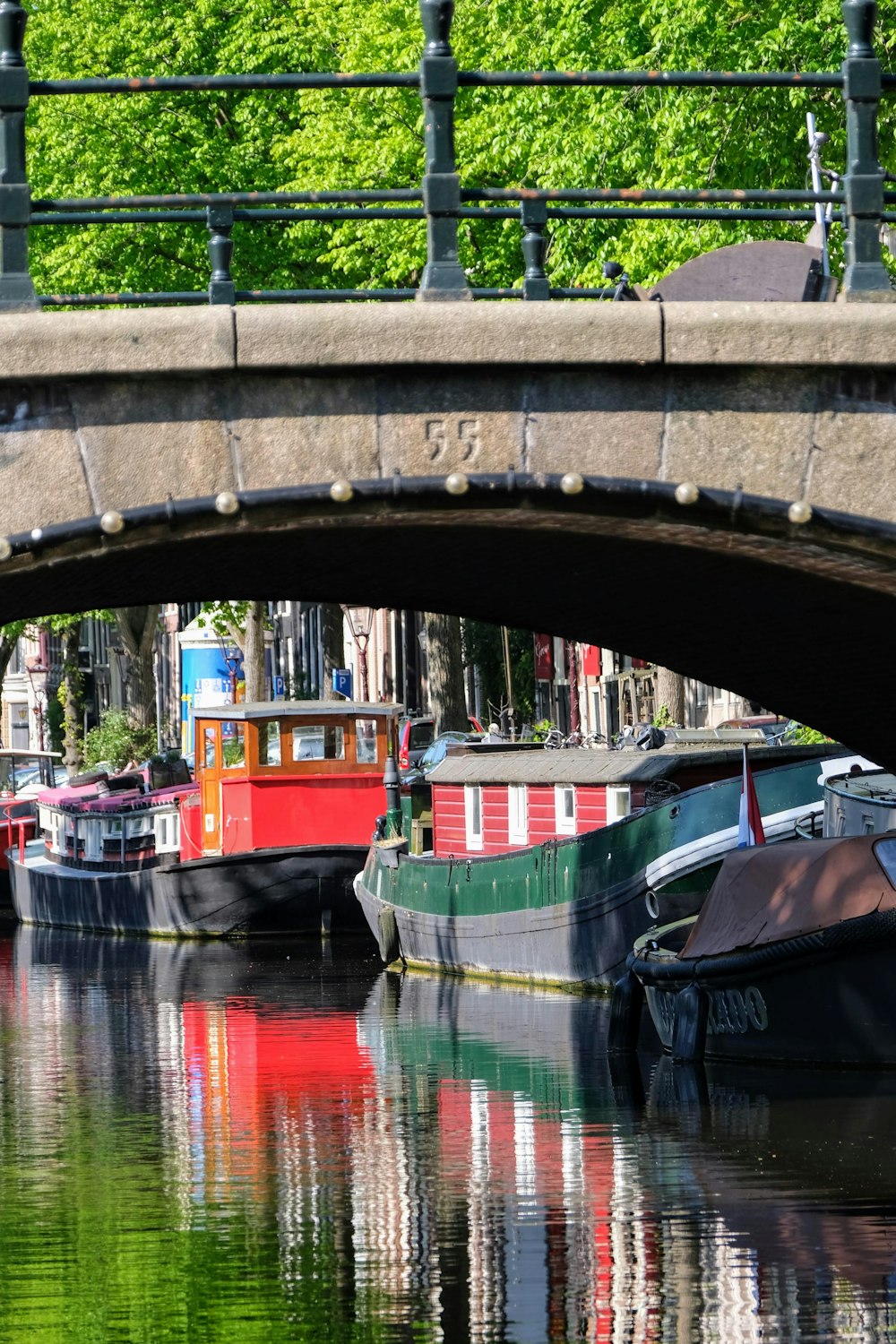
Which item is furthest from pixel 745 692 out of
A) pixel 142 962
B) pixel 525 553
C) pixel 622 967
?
pixel 142 962

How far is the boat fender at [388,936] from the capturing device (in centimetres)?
2919

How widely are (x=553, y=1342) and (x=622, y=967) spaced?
13.2 m

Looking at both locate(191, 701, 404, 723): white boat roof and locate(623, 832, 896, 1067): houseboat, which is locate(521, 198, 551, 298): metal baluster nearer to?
locate(623, 832, 896, 1067): houseboat

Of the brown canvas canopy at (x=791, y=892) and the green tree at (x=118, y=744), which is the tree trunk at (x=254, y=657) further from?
the brown canvas canopy at (x=791, y=892)

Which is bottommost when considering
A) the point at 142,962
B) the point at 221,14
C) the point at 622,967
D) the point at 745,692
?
the point at 142,962

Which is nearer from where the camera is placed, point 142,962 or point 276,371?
point 276,371

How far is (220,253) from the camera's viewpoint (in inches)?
345

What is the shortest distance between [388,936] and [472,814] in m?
2.35

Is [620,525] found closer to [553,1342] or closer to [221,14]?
[553,1342]

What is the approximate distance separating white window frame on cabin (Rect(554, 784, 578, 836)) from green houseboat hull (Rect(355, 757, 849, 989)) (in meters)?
0.66

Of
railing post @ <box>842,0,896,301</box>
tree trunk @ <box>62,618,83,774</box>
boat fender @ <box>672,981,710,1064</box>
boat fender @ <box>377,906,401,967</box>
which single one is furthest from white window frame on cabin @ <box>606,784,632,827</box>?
tree trunk @ <box>62,618,83,774</box>

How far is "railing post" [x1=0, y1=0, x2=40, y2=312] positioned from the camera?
836cm

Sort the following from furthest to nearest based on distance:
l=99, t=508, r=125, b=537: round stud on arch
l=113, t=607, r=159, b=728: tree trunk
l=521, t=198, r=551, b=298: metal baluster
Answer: l=113, t=607, r=159, b=728: tree trunk, l=521, t=198, r=551, b=298: metal baluster, l=99, t=508, r=125, b=537: round stud on arch

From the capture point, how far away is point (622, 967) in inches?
913
